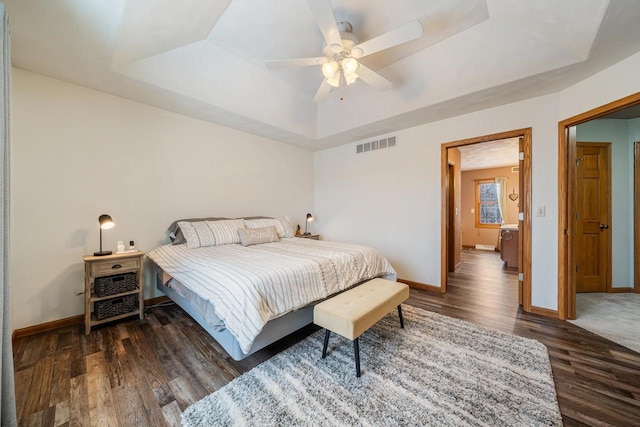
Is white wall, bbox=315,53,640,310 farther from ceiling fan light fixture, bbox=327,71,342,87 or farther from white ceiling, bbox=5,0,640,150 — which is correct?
ceiling fan light fixture, bbox=327,71,342,87

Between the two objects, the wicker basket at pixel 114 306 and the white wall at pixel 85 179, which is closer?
the white wall at pixel 85 179

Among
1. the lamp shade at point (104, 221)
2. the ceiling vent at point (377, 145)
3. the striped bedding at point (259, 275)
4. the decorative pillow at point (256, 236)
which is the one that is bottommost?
the striped bedding at point (259, 275)

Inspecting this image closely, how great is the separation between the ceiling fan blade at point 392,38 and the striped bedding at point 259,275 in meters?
1.93

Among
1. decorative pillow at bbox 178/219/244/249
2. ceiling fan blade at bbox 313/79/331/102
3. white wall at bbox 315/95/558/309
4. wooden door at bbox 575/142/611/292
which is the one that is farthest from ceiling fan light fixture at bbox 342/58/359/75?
wooden door at bbox 575/142/611/292

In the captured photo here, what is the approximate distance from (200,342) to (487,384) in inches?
91.4

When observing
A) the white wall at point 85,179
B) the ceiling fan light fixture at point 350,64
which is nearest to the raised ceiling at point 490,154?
the ceiling fan light fixture at point 350,64

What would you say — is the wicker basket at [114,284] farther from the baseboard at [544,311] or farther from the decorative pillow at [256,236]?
the baseboard at [544,311]

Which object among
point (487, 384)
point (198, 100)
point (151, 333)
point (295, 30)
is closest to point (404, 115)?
point (295, 30)

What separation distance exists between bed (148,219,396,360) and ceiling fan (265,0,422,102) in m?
1.84

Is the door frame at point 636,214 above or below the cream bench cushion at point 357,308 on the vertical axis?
above

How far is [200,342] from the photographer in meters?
2.19

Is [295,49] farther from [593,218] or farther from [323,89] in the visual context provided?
[593,218]

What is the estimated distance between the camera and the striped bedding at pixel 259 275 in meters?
1.68

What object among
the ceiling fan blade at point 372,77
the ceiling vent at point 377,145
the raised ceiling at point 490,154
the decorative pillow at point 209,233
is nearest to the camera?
the ceiling fan blade at point 372,77
